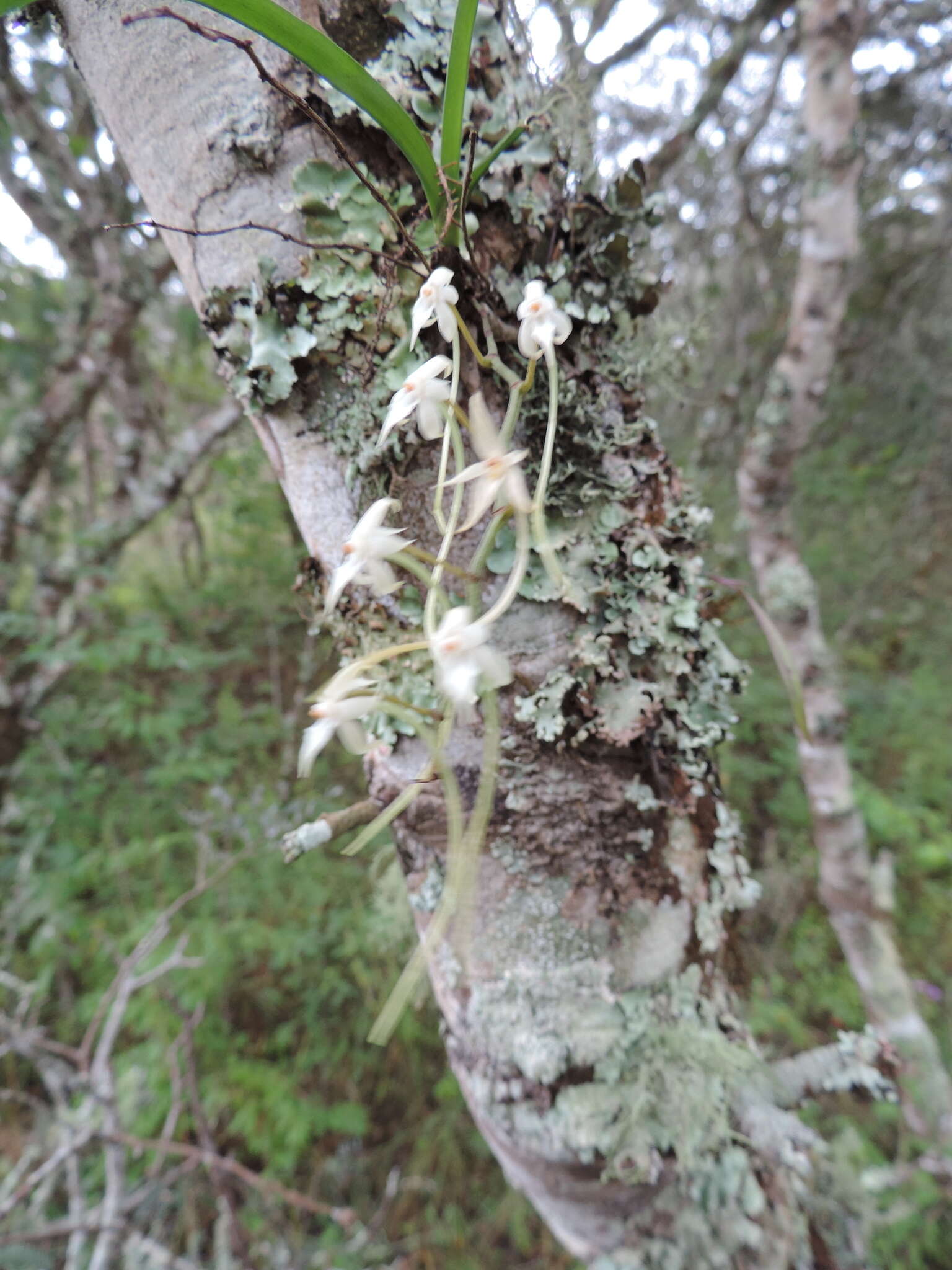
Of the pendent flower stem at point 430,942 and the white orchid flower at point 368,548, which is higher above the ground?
the white orchid flower at point 368,548

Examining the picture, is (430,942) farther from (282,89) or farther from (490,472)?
(282,89)

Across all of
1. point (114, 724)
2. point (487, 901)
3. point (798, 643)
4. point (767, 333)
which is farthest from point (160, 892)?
point (767, 333)

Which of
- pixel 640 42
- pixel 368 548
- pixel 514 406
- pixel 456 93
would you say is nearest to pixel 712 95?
pixel 640 42

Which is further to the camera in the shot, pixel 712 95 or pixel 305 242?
pixel 712 95

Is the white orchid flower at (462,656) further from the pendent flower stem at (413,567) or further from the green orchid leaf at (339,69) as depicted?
the green orchid leaf at (339,69)

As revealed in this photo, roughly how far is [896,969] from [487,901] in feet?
5.91

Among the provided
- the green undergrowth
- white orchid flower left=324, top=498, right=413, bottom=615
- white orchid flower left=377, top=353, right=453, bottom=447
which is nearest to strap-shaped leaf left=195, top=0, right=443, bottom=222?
white orchid flower left=377, top=353, right=453, bottom=447

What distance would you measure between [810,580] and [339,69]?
1749 mm

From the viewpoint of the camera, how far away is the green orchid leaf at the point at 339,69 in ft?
1.20

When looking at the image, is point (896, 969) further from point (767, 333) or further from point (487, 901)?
point (767, 333)

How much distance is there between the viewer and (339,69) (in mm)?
392

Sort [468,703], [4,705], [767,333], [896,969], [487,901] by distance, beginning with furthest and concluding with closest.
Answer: [767,333] < [4,705] < [896,969] < [487,901] < [468,703]

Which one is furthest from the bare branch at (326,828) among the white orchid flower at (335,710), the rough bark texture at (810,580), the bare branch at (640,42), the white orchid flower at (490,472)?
the bare branch at (640,42)

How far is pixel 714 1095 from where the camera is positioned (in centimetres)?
58
